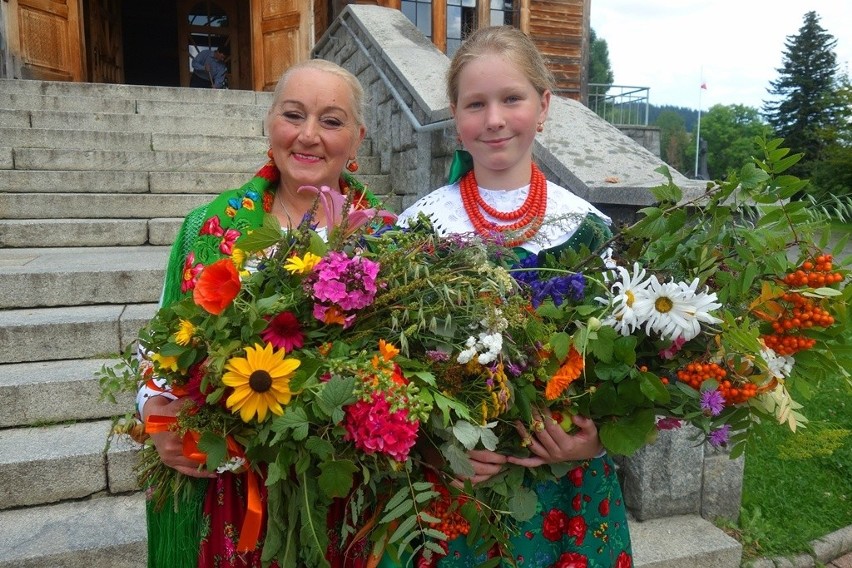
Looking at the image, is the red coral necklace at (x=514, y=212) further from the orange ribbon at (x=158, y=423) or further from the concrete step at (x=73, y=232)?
the concrete step at (x=73, y=232)

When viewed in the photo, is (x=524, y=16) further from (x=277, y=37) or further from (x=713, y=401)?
(x=713, y=401)

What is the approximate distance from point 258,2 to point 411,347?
8.69 meters

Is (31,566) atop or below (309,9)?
below

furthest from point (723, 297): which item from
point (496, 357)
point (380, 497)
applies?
point (380, 497)

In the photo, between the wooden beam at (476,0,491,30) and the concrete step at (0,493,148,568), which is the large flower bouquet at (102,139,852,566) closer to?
the concrete step at (0,493,148,568)

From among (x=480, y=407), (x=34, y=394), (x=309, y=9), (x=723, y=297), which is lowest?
(x=34, y=394)

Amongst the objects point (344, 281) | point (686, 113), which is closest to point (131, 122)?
point (344, 281)

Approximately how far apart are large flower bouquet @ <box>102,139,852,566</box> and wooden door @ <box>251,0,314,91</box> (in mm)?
7754

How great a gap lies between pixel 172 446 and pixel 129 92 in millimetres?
5773

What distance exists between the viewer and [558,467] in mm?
1354

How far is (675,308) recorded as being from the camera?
1.16 metres

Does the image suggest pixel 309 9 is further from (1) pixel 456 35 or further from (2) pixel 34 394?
(2) pixel 34 394

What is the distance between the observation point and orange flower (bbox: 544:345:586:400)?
3.89 ft

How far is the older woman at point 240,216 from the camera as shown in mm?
1418
